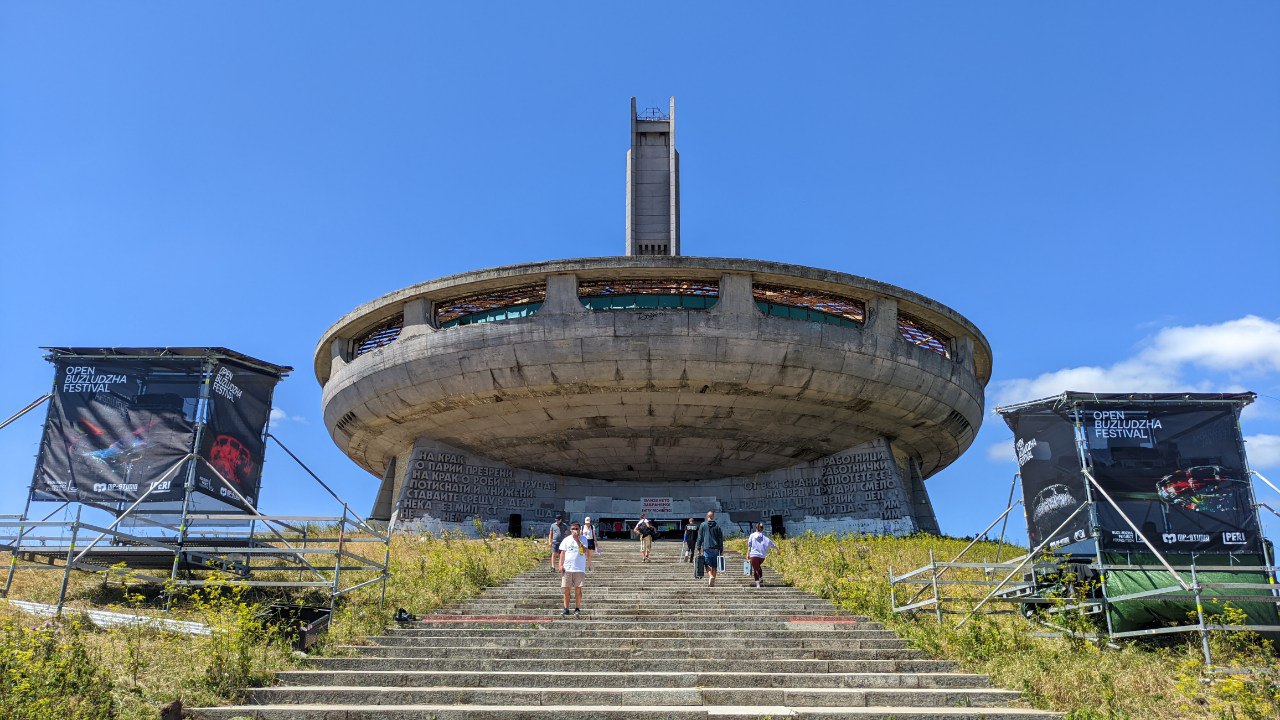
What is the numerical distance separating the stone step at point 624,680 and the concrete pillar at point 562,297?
1594 cm

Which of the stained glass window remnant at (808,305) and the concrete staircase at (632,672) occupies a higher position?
the stained glass window remnant at (808,305)

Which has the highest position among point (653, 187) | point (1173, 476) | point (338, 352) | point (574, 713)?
point (653, 187)

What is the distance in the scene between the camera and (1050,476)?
12.6 metres

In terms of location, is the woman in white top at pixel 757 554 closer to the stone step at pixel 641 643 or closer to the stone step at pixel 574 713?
the stone step at pixel 641 643

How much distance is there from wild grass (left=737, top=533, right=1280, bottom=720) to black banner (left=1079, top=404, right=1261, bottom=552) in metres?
1.29

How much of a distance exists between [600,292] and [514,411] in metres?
4.36

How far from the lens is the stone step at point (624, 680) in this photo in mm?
8578

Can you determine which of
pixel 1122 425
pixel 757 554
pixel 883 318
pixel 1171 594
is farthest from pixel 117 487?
pixel 883 318

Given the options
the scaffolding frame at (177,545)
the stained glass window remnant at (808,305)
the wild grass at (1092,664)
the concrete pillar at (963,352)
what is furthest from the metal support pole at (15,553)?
the concrete pillar at (963,352)

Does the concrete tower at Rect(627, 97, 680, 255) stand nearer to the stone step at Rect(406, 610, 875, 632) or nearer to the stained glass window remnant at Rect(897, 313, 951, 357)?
the stained glass window remnant at Rect(897, 313, 951, 357)

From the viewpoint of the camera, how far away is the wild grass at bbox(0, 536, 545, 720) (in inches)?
→ 292

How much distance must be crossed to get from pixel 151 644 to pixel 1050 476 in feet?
38.0

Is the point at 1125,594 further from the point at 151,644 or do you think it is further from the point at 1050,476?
the point at 151,644

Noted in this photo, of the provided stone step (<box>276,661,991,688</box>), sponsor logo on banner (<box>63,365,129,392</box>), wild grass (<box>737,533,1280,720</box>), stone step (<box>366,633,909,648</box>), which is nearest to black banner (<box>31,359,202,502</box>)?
sponsor logo on banner (<box>63,365,129,392</box>)
